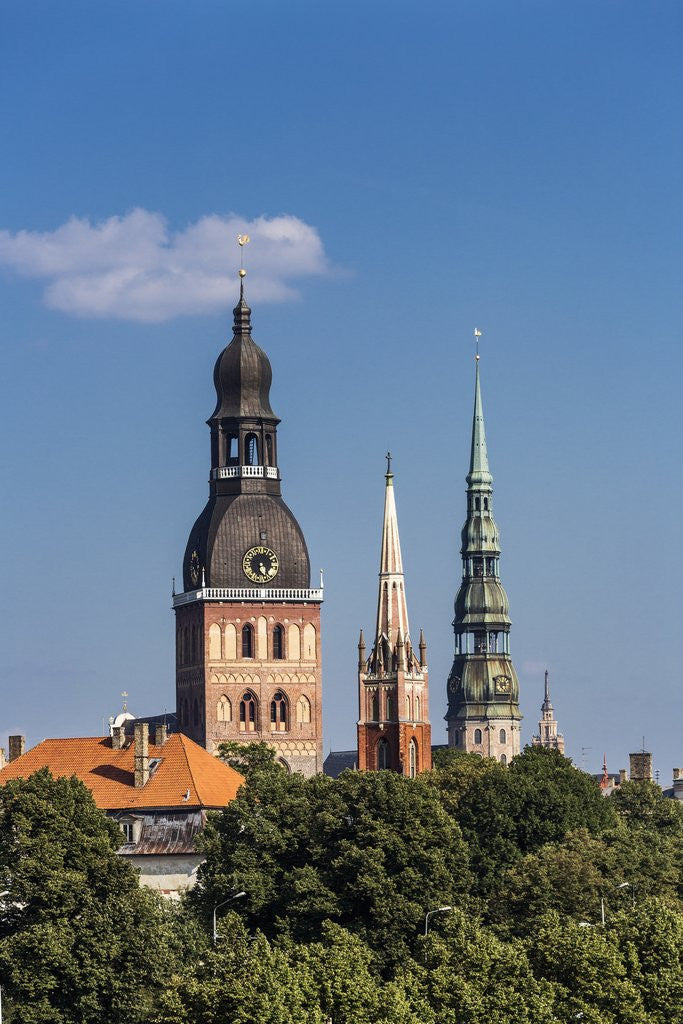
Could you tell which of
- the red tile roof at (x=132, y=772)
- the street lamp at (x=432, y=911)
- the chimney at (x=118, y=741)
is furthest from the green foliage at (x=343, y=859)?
the chimney at (x=118, y=741)

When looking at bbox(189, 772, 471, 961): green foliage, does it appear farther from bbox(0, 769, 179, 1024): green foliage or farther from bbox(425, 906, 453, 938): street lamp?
bbox(0, 769, 179, 1024): green foliage

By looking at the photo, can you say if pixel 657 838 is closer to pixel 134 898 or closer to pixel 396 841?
pixel 396 841

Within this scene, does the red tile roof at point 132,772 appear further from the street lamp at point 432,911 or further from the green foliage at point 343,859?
the street lamp at point 432,911

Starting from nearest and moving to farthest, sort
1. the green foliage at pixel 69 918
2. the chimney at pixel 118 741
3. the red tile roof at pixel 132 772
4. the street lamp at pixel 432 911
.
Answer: the green foliage at pixel 69 918 → the street lamp at pixel 432 911 → the red tile roof at pixel 132 772 → the chimney at pixel 118 741

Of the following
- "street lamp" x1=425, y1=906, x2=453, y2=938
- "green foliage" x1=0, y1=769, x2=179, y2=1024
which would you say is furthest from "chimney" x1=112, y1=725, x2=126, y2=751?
"street lamp" x1=425, y1=906, x2=453, y2=938

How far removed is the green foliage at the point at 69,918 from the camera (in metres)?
123

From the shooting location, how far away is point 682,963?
4700 inches

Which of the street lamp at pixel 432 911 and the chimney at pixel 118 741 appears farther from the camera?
the chimney at pixel 118 741

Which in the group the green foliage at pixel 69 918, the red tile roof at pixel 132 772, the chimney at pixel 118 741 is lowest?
the green foliage at pixel 69 918

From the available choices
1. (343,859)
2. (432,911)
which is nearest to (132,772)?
(343,859)

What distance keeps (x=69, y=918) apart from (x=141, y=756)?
5462cm

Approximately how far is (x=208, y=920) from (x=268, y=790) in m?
10.8

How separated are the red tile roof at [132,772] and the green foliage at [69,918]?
129ft

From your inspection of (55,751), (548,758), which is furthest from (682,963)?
(55,751)
